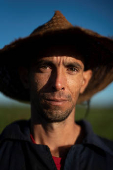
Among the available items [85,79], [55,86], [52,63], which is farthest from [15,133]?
[85,79]

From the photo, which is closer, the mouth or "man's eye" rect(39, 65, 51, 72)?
the mouth

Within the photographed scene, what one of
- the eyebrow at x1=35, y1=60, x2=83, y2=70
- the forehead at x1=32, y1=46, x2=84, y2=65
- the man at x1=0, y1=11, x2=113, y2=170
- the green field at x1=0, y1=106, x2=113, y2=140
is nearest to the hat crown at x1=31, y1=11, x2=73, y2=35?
the man at x1=0, y1=11, x2=113, y2=170

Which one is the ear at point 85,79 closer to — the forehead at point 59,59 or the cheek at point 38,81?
the forehead at point 59,59

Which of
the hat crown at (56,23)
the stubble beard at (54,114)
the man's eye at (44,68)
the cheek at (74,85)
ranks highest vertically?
the hat crown at (56,23)

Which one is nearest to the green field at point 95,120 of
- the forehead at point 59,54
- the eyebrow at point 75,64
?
the eyebrow at point 75,64

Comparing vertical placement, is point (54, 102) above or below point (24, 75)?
below

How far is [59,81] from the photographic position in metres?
2.05

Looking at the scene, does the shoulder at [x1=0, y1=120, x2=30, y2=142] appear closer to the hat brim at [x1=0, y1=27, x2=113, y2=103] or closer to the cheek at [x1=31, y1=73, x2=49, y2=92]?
the cheek at [x1=31, y1=73, x2=49, y2=92]

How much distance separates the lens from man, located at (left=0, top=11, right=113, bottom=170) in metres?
1.95

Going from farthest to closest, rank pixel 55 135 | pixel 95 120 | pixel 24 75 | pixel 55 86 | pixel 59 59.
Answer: pixel 95 120, pixel 24 75, pixel 55 135, pixel 59 59, pixel 55 86

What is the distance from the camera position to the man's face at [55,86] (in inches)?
82.7

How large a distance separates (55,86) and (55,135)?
31.4 inches

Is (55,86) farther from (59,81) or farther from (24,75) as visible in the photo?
(24,75)

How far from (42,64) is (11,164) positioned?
4.45 ft
